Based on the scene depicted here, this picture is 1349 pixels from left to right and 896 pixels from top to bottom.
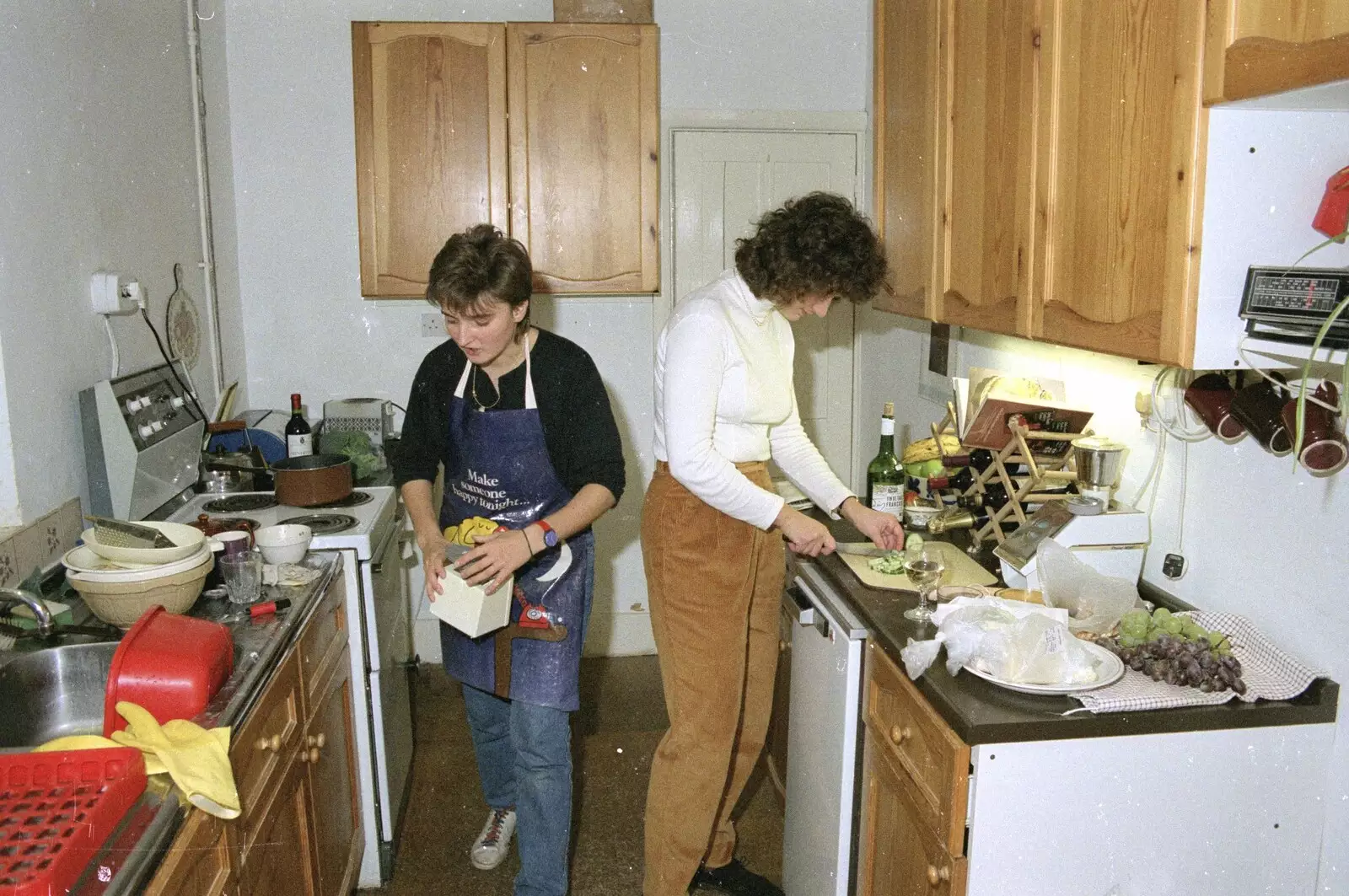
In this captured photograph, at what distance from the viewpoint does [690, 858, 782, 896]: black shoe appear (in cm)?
258

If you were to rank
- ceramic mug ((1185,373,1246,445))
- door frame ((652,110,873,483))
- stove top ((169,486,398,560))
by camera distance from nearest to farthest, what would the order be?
ceramic mug ((1185,373,1246,445)) < stove top ((169,486,398,560)) < door frame ((652,110,873,483))

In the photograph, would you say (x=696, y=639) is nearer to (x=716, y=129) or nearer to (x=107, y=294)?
(x=107, y=294)

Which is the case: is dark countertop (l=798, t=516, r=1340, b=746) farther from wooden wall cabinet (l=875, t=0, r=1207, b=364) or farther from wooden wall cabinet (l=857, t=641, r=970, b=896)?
wooden wall cabinet (l=875, t=0, r=1207, b=364)

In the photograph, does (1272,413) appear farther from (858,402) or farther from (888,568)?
(858,402)

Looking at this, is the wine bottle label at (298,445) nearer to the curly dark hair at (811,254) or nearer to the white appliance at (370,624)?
the white appliance at (370,624)

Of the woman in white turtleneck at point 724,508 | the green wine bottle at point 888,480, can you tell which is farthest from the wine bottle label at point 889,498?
the woman in white turtleneck at point 724,508

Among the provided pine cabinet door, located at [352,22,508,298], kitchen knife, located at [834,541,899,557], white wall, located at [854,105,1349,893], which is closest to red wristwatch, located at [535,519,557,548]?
kitchen knife, located at [834,541,899,557]

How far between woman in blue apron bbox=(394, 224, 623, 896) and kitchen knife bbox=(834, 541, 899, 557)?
0.50 meters

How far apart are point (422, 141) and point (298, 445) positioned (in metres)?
1.05

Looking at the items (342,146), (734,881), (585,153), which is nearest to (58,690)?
(734,881)

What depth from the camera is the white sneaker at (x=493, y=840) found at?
2.73 m

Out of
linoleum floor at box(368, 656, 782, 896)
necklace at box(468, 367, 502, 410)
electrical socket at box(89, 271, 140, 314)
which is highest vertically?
electrical socket at box(89, 271, 140, 314)

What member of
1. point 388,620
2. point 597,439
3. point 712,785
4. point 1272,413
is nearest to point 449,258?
point 597,439

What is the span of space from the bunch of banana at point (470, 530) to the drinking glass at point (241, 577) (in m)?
0.43
